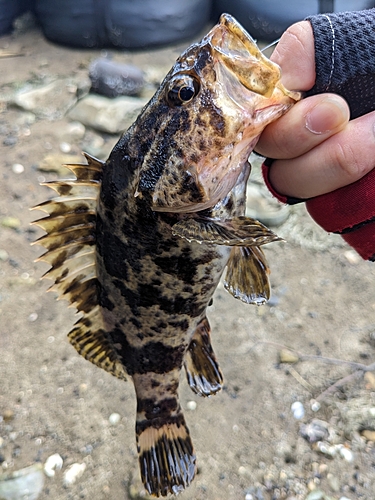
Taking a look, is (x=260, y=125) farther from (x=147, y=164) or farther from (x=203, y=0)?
(x=203, y=0)

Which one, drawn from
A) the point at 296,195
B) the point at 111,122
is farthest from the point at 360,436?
the point at 111,122

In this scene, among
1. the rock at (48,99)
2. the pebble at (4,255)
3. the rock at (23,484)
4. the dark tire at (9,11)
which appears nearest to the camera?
the rock at (23,484)

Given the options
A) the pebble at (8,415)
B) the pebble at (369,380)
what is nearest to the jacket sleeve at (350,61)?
the pebble at (369,380)

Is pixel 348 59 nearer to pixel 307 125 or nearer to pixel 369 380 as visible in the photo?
pixel 307 125

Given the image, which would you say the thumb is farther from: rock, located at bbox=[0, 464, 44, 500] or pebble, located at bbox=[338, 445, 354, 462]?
rock, located at bbox=[0, 464, 44, 500]

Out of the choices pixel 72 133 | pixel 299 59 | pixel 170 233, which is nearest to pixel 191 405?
pixel 170 233

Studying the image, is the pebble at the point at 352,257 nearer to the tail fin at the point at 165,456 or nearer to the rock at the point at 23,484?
the tail fin at the point at 165,456
